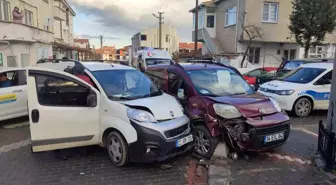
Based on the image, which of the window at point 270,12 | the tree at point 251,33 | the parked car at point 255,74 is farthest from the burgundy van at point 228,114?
the window at point 270,12

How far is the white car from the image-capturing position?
7.25 metres

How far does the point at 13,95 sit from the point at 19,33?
34.0 feet

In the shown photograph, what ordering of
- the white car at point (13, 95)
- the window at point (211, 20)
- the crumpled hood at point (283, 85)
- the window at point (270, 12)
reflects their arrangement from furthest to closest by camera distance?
the window at point (211, 20), the window at point (270, 12), the crumpled hood at point (283, 85), the white car at point (13, 95)

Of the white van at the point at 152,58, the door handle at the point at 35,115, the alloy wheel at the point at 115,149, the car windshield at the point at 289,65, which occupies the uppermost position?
the white van at the point at 152,58

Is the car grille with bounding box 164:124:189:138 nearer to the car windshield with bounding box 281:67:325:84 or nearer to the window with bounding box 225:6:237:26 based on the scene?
the car windshield with bounding box 281:67:325:84

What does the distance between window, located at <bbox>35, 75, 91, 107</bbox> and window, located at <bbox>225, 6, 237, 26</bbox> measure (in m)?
20.0

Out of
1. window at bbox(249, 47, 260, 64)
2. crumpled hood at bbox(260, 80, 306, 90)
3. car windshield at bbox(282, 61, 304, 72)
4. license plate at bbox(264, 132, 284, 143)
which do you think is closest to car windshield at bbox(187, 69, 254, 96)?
license plate at bbox(264, 132, 284, 143)

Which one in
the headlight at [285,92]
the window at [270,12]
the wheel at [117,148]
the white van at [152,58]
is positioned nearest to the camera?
the wheel at [117,148]

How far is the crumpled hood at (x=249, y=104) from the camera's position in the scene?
470 cm

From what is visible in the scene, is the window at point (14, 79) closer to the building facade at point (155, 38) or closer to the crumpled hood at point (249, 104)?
the crumpled hood at point (249, 104)

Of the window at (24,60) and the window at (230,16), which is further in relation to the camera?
the window at (230,16)

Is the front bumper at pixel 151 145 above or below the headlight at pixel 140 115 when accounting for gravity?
below

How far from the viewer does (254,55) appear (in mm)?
23234

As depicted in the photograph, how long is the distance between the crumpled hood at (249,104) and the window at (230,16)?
61.8 ft
